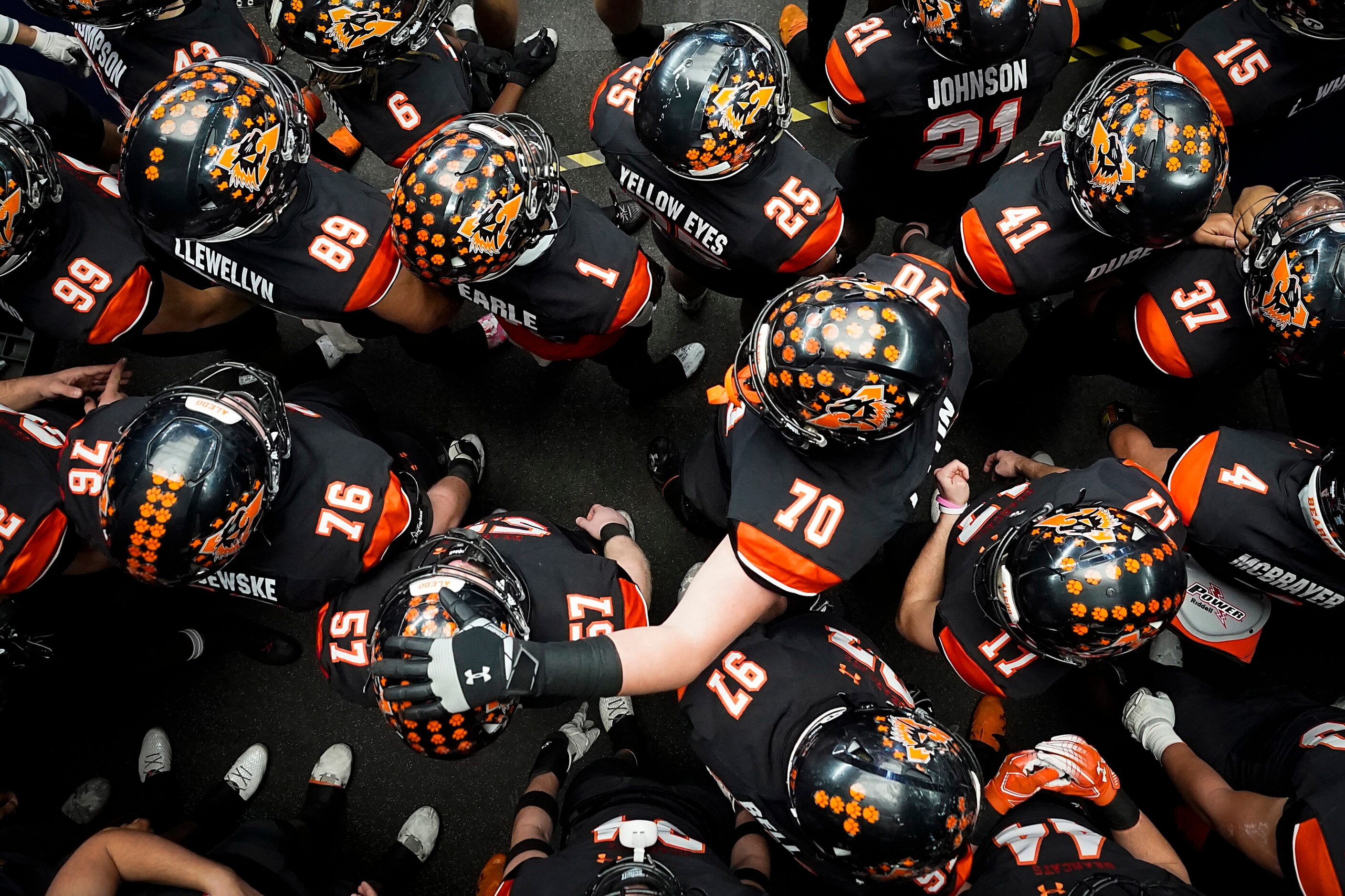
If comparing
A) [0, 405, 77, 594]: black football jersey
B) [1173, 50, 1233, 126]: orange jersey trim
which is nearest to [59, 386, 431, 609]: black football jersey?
[0, 405, 77, 594]: black football jersey

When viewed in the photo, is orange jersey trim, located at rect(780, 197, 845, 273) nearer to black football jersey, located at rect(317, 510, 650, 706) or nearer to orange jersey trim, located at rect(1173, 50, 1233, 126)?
black football jersey, located at rect(317, 510, 650, 706)

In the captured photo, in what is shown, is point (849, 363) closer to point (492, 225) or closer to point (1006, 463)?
point (492, 225)

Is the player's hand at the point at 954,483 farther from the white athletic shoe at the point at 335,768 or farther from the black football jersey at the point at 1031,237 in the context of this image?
the white athletic shoe at the point at 335,768

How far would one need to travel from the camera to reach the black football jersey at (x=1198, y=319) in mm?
3160

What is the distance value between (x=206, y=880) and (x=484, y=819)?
1335 mm

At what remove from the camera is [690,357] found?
4.57m

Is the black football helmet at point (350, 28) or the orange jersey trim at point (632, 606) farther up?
the black football helmet at point (350, 28)

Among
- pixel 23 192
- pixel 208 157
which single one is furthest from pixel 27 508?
pixel 208 157

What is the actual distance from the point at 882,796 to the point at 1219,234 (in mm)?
2712

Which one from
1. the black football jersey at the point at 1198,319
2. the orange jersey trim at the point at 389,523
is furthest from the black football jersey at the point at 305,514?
the black football jersey at the point at 1198,319

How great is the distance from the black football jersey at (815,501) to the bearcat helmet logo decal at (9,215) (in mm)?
2879

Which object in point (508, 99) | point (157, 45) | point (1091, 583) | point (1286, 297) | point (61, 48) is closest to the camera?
point (1091, 583)

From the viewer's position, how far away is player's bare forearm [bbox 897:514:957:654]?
3277 millimetres

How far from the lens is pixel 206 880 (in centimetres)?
308
